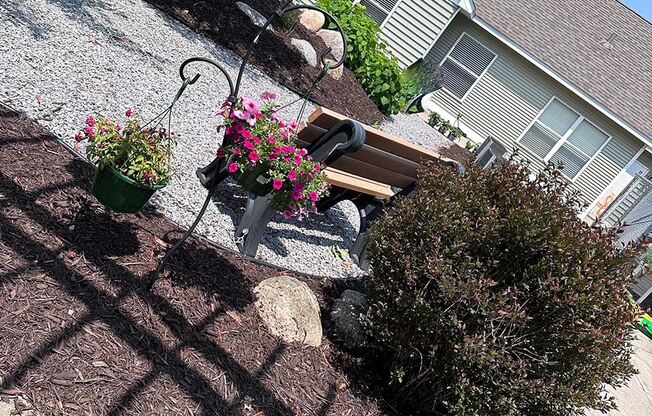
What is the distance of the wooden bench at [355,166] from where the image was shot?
3818 mm

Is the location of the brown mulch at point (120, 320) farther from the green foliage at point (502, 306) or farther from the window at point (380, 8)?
the window at point (380, 8)

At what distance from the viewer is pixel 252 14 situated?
8484 mm

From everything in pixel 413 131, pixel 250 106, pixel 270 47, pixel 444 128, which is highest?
pixel 250 106

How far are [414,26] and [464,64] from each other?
8.77 ft

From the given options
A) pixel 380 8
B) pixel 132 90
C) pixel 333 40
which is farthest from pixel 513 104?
pixel 132 90

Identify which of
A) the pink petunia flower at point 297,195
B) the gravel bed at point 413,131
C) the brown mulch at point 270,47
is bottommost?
the gravel bed at point 413,131

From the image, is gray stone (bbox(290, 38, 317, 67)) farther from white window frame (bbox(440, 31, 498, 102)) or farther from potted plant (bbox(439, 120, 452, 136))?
white window frame (bbox(440, 31, 498, 102))

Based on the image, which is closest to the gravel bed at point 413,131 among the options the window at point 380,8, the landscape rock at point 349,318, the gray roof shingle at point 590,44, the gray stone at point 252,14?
the gray stone at point 252,14

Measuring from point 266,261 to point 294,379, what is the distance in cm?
102

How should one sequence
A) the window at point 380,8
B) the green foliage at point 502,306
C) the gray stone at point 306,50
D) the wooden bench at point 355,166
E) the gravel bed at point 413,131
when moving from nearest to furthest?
1. the green foliage at point 502,306
2. the wooden bench at point 355,166
3. the gray stone at point 306,50
4. the gravel bed at point 413,131
5. the window at point 380,8

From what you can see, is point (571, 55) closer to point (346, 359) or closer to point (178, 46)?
point (178, 46)

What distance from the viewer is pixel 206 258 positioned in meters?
3.52

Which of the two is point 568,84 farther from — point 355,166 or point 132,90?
point 132,90

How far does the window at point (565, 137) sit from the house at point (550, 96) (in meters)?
0.03
